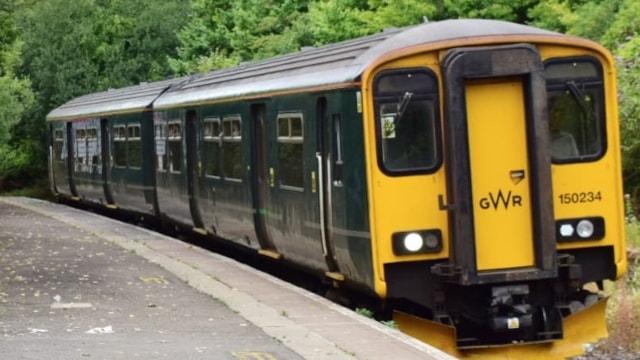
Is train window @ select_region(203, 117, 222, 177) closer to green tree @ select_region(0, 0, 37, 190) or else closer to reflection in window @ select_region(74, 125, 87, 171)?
green tree @ select_region(0, 0, 37, 190)

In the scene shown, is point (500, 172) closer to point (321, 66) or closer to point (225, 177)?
point (321, 66)

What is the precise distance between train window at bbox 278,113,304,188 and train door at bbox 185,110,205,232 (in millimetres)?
5557

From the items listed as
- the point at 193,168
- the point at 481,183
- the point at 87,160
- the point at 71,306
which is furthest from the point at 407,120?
the point at 87,160

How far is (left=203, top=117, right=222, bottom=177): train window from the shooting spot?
19.6 m

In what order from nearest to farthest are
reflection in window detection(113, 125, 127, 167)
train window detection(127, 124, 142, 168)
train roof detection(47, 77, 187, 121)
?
1. train roof detection(47, 77, 187, 121)
2. train window detection(127, 124, 142, 168)
3. reflection in window detection(113, 125, 127, 167)

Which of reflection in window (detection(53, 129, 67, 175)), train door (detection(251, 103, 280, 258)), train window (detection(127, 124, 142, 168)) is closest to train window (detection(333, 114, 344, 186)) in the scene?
train door (detection(251, 103, 280, 258))

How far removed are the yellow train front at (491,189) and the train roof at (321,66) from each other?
10cm

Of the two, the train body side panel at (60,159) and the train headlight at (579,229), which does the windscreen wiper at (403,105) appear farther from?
the train body side panel at (60,159)

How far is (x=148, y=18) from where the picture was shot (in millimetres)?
50094

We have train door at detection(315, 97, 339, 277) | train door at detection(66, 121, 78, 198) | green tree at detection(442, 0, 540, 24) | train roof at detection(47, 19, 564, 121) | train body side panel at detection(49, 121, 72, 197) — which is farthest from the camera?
train body side panel at detection(49, 121, 72, 197)

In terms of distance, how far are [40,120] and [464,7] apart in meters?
22.7

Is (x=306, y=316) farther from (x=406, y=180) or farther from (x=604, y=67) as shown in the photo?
(x=604, y=67)

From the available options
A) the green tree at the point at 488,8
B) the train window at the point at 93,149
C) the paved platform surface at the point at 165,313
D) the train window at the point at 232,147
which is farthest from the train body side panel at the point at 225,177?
the green tree at the point at 488,8

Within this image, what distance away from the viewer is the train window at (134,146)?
89.4ft
